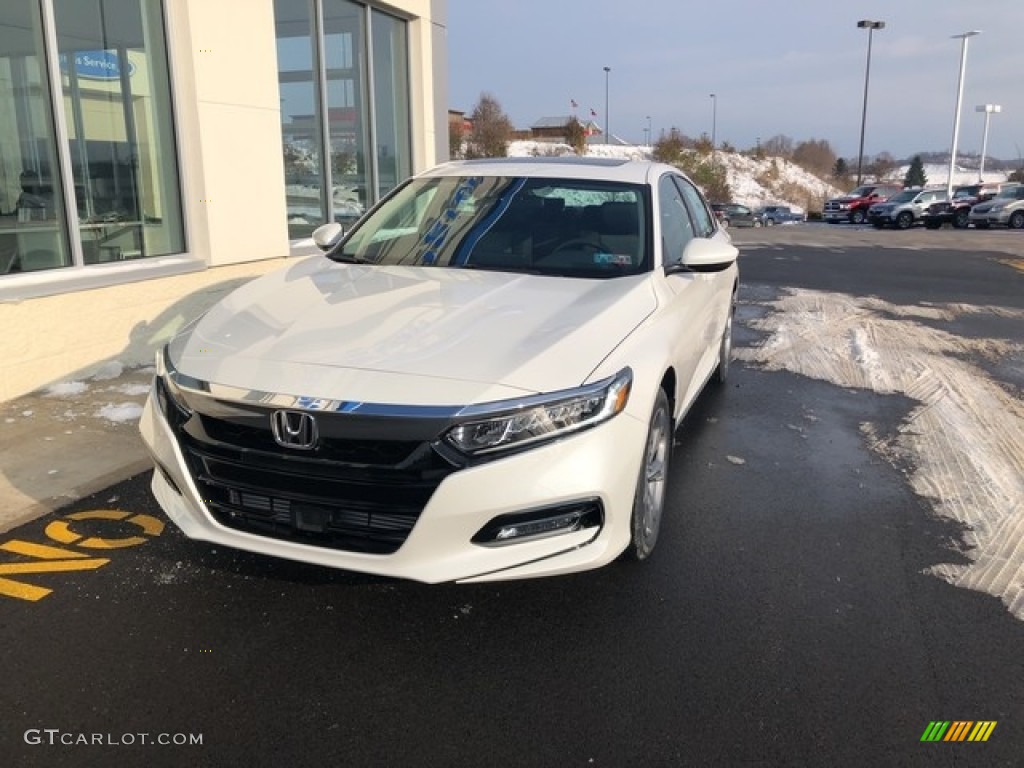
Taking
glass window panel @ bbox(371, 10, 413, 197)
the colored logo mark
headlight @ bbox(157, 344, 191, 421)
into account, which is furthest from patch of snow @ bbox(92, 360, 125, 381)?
the colored logo mark

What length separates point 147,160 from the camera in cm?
709

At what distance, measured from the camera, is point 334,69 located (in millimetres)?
9398

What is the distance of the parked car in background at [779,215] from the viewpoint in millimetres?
48381

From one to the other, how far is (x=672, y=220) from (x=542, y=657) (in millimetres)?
2651

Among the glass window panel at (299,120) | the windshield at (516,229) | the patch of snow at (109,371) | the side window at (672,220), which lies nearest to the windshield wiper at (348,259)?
the windshield at (516,229)

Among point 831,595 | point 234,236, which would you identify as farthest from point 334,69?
point 831,595

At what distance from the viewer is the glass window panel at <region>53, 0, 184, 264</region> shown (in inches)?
253

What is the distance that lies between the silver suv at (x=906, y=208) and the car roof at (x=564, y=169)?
109 feet

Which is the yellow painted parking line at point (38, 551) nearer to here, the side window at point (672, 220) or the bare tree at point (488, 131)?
the side window at point (672, 220)

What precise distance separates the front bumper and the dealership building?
3.78 m

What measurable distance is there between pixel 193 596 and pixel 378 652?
83 cm

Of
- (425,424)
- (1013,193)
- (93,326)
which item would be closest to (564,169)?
(425,424)

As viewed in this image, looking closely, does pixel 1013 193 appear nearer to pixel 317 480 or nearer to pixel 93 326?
pixel 93 326

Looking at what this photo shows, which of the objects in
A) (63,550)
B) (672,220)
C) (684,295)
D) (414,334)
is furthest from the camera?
(672,220)
